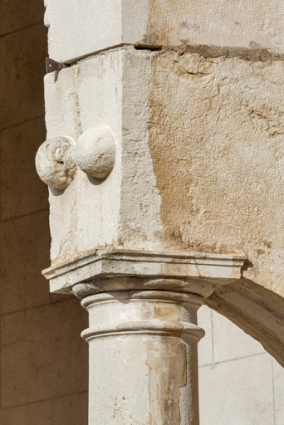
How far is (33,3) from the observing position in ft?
22.2

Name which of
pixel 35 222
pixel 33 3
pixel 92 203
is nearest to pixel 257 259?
pixel 92 203

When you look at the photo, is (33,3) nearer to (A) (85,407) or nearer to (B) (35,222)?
(B) (35,222)

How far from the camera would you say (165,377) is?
9.61 ft

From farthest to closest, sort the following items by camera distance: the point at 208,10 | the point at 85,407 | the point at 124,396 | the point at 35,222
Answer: the point at 35,222
the point at 85,407
the point at 208,10
the point at 124,396

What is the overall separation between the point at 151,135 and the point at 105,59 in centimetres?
31

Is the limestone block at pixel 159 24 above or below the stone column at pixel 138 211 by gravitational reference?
above

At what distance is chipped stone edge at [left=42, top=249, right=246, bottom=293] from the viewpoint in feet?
9.57

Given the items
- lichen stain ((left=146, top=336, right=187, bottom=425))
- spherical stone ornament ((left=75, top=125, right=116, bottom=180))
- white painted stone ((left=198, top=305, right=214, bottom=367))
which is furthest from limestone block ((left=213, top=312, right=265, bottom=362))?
spherical stone ornament ((left=75, top=125, right=116, bottom=180))

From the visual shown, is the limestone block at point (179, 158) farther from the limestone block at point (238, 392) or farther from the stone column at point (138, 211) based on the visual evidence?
the limestone block at point (238, 392)

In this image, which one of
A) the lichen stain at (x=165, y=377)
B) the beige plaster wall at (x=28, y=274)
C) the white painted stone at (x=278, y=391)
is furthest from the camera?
the beige plaster wall at (x=28, y=274)

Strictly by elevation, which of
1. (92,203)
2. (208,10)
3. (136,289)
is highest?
(208,10)

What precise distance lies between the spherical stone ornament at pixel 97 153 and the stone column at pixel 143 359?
0.40 meters

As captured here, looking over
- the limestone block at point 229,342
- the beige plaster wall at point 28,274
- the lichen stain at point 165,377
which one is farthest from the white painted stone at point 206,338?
the lichen stain at point 165,377

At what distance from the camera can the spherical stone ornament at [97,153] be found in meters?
2.99
